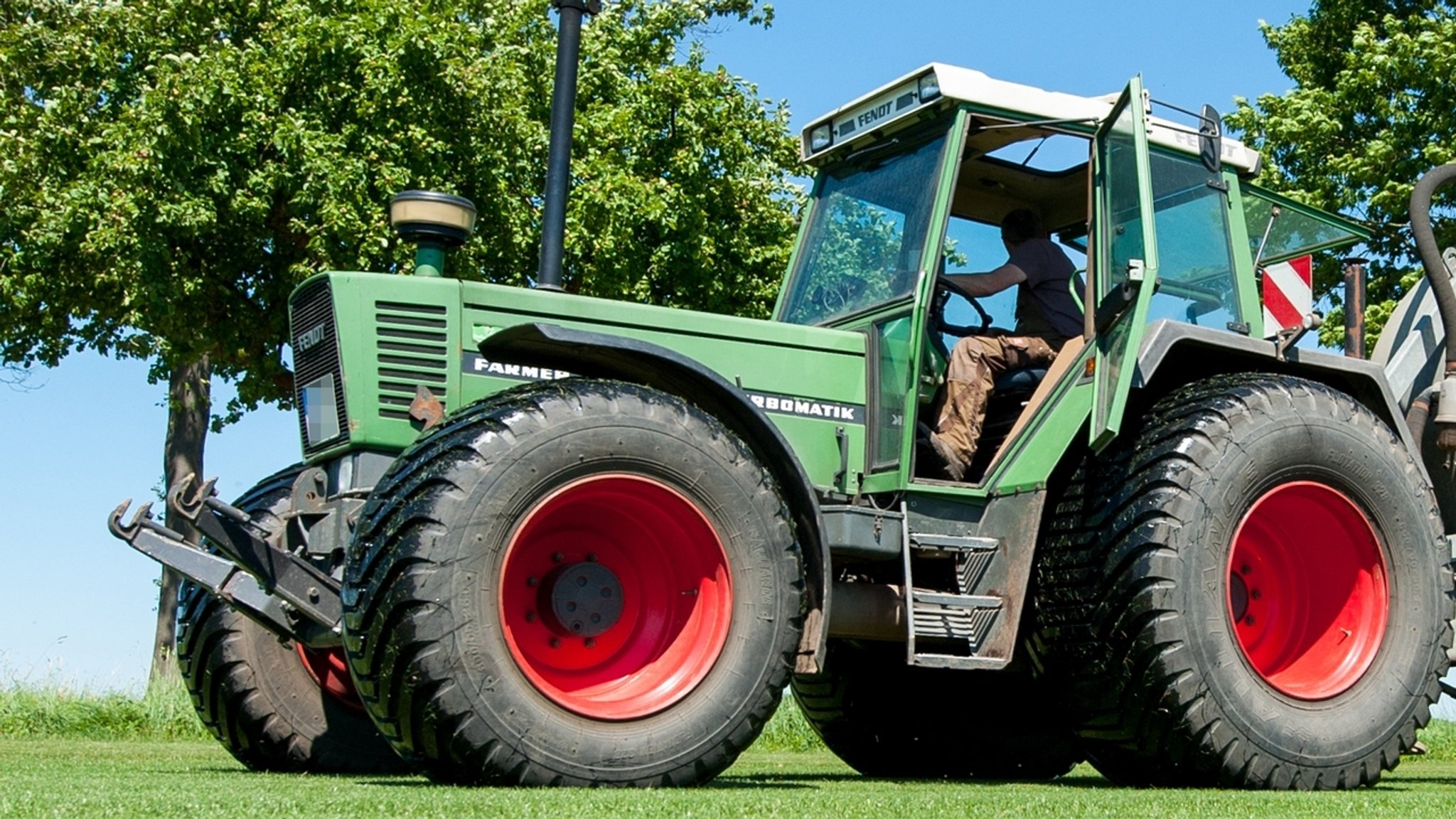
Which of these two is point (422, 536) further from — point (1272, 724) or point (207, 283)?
point (207, 283)

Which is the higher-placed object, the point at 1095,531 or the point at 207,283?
the point at 207,283

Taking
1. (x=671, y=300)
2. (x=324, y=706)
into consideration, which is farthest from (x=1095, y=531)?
(x=671, y=300)

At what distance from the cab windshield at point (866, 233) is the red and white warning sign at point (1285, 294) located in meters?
1.98

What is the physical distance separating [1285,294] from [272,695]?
4949 millimetres

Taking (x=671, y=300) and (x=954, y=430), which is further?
(x=671, y=300)

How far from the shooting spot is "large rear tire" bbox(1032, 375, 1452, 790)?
6.16 metres

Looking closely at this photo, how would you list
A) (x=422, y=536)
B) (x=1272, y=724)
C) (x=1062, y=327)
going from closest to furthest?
(x=422, y=536), (x=1272, y=724), (x=1062, y=327)

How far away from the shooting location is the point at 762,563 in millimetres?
5590

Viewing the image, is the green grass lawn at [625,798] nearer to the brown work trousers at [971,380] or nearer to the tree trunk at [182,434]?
the brown work trousers at [971,380]

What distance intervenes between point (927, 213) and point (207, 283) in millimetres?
13355

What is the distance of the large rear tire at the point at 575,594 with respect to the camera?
504 cm

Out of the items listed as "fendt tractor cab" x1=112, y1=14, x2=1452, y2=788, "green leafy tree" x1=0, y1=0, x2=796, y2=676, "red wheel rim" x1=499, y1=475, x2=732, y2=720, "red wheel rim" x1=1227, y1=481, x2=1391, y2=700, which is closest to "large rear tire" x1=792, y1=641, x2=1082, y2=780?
"fendt tractor cab" x1=112, y1=14, x2=1452, y2=788

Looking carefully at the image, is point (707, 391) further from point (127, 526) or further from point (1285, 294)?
point (1285, 294)

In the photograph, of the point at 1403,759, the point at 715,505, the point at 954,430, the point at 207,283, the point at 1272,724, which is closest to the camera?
the point at 715,505
